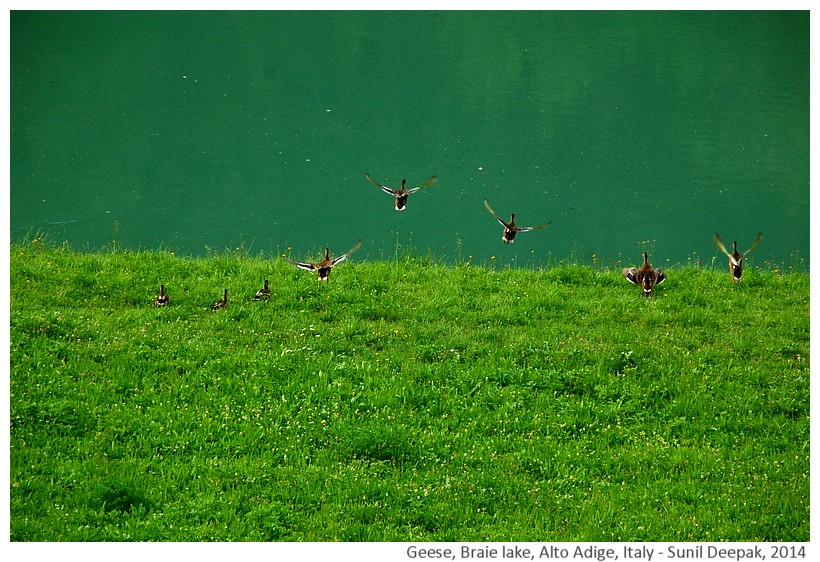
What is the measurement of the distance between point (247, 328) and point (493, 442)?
356 centimetres

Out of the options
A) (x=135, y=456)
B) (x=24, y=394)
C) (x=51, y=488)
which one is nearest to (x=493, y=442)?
(x=135, y=456)

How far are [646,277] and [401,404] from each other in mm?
4468

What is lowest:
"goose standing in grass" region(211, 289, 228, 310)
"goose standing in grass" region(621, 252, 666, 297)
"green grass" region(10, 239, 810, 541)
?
"green grass" region(10, 239, 810, 541)

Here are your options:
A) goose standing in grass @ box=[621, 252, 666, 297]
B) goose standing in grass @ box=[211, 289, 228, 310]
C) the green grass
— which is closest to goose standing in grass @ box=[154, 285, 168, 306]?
the green grass

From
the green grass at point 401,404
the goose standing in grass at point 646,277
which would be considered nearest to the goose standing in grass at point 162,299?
the green grass at point 401,404

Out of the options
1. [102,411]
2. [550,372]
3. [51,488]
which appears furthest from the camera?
[550,372]

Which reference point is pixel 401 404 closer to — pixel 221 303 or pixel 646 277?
pixel 221 303

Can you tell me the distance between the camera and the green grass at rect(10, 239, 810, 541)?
7281 millimetres

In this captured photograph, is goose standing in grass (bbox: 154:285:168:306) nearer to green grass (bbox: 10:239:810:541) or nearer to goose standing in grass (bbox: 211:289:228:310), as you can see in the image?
green grass (bbox: 10:239:810:541)

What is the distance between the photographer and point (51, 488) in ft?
24.2

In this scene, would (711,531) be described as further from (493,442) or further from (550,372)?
(550,372)

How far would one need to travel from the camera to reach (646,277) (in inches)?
482

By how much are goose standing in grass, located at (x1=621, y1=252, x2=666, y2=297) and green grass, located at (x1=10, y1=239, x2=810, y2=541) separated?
170mm
